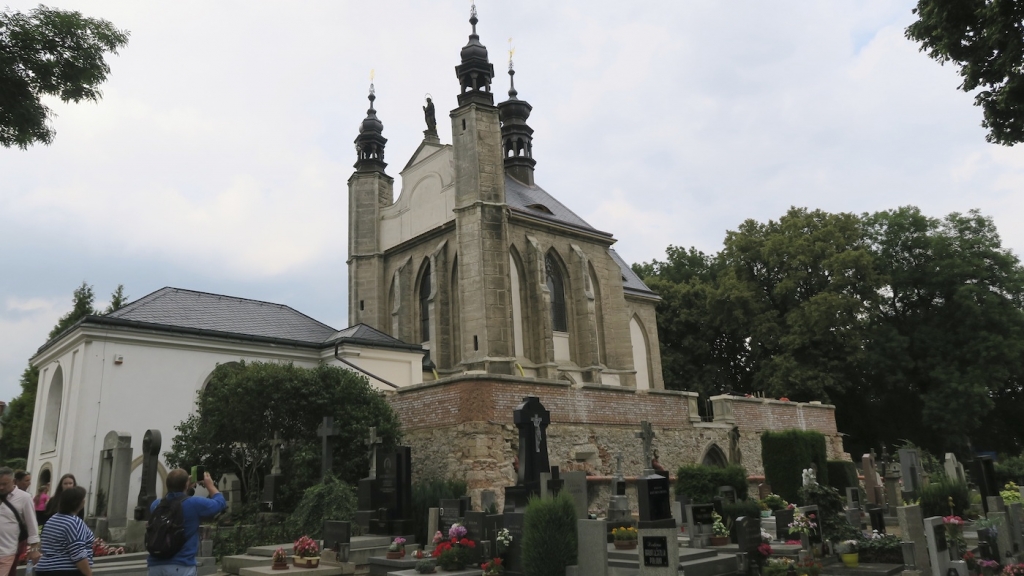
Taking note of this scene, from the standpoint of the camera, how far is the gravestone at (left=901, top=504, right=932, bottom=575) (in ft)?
29.0

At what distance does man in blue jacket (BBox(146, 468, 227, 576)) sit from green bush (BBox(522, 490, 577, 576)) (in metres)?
4.03

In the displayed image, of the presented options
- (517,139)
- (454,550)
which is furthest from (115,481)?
(517,139)

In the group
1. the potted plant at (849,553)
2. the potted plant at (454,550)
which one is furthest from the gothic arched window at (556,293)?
the potted plant at (849,553)

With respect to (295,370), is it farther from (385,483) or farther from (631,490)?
(631,490)

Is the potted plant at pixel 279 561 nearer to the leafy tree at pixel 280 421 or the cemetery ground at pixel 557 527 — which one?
the cemetery ground at pixel 557 527

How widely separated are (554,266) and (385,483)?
50.6 ft

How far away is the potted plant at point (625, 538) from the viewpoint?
35.6ft

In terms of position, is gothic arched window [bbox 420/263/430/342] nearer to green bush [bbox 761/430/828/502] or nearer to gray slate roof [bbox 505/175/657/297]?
gray slate roof [bbox 505/175/657/297]

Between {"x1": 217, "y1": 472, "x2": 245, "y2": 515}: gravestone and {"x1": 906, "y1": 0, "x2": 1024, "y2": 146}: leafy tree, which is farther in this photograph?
{"x1": 217, "y1": 472, "x2": 245, "y2": 515}: gravestone

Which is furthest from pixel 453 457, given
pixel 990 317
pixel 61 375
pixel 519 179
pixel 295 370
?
pixel 990 317

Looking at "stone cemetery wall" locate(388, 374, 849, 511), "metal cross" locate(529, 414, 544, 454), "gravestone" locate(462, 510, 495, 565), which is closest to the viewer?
"gravestone" locate(462, 510, 495, 565)

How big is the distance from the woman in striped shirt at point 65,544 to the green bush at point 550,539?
4.88 metres

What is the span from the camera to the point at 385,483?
13.4 meters

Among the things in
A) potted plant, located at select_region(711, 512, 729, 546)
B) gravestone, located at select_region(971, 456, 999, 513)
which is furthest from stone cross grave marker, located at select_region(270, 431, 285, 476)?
gravestone, located at select_region(971, 456, 999, 513)
